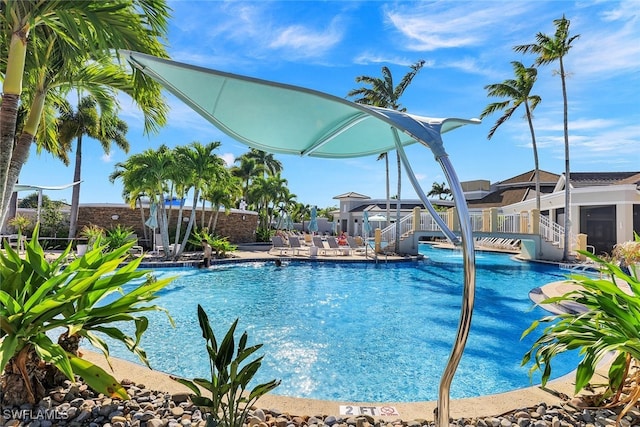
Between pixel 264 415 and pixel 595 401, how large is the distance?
3228 mm

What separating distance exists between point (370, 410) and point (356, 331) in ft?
13.6

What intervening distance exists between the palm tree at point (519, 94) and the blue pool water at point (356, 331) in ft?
39.4

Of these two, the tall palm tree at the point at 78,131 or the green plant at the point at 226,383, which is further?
the tall palm tree at the point at 78,131

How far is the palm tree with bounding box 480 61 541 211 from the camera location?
21641 millimetres

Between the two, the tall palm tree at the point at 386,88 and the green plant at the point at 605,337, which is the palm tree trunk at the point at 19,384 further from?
the tall palm tree at the point at 386,88

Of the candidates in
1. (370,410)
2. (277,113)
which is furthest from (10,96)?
(370,410)

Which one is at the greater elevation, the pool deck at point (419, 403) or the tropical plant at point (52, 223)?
the tropical plant at point (52, 223)

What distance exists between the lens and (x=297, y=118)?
3020mm

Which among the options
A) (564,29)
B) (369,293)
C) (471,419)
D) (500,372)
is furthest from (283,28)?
(564,29)

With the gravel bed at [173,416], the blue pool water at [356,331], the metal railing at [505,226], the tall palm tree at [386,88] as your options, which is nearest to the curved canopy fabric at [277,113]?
the gravel bed at [173,416]

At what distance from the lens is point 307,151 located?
4.00m

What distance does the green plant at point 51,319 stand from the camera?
277cm

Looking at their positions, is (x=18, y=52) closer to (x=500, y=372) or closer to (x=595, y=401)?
(x=595, y=401)

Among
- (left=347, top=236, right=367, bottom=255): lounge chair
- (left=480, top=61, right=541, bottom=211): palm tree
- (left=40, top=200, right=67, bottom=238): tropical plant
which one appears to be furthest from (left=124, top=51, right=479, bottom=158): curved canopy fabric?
(left=40, top=200, right=67, bottom=238): tropical plant
